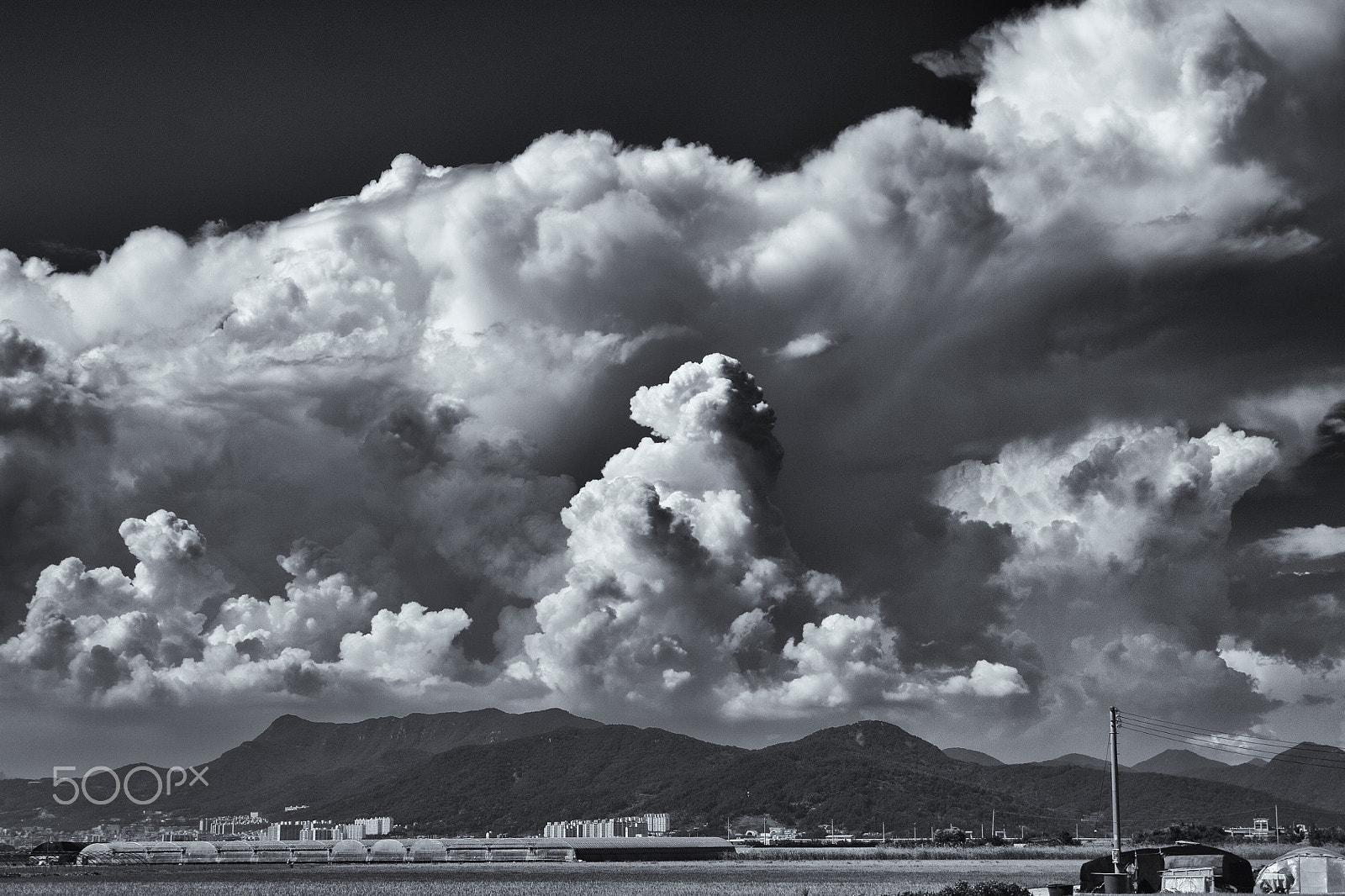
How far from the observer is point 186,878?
168500 mm

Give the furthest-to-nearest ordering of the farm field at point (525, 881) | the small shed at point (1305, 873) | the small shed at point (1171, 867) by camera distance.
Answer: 1. the farm field at point (525, 881)
2. the small shed at point (1171, 867)
3. the small shed at point (1305, 873)

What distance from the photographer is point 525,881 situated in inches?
6329

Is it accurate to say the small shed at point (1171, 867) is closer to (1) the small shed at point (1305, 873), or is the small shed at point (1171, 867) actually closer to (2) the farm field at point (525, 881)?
(1) the small shed at point (1305, 873)

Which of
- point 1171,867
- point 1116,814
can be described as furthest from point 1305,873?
point 1116,814

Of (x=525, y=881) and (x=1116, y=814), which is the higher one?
(x=1116, y=814)

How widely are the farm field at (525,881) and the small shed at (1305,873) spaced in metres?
28.3

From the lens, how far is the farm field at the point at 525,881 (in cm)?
13125

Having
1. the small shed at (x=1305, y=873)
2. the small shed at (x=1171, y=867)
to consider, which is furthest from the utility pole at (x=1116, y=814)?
the small shed at (x=1305, y=873)

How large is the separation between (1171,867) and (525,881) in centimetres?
7842

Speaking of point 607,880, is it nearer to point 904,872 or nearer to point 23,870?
point 904,872

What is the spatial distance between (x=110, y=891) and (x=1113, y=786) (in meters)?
98.8

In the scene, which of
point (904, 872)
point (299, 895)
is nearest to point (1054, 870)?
point (904, 872)

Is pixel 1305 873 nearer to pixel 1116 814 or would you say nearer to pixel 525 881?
pixel 1116 814

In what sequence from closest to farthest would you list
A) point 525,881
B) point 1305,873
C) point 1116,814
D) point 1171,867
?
point 1116,814 → point 1305,873 → point 1171,867 → point 525,881
